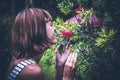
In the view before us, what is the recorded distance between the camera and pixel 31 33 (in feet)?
7.49

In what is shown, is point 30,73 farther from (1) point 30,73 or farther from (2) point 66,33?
(2) point 66,33

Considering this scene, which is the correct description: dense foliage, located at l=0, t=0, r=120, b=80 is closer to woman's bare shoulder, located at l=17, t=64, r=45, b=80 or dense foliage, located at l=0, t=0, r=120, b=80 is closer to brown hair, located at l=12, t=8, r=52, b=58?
brown hair, located at l=12, t=8, r=52, b=58

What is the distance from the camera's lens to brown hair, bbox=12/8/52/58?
227cm

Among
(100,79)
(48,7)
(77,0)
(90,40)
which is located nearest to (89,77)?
(100,79)

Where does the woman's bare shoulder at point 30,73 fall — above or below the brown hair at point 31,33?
below

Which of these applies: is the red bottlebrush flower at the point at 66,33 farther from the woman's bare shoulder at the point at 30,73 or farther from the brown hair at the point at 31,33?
the woman's bare shoulder at the point at 30,73

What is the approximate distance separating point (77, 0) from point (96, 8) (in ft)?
0.53

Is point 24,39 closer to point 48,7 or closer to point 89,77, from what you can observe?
point 89,77

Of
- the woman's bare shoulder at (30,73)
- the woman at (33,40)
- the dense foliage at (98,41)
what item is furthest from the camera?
the woman at (33,40)

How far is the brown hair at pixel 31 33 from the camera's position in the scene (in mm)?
2266

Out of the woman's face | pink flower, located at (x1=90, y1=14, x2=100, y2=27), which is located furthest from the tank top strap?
pink flower, located at (x1=90, y1=14, x2=100, y2=27)

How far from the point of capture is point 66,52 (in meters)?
2.27

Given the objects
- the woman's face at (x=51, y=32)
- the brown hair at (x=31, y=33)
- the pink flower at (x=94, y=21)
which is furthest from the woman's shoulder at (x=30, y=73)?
the pink flower at (x=94, y=21)

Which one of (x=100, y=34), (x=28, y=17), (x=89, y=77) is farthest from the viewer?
(x=28, y=17)
